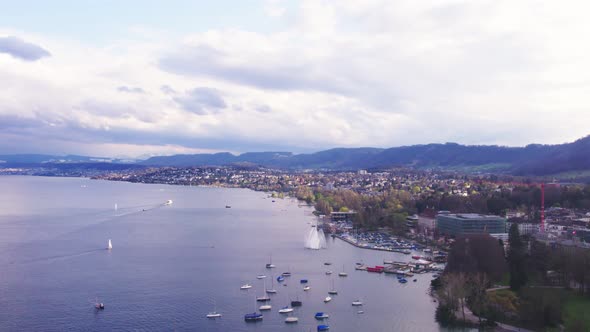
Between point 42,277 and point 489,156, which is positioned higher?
point 489,156

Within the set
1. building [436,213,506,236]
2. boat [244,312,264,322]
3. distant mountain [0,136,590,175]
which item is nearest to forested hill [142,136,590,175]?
distant mountain [0,136,590,175]

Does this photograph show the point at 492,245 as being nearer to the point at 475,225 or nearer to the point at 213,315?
the point at 475,225

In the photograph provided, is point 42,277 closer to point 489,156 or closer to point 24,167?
point 489,156

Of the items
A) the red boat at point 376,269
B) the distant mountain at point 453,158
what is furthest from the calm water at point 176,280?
the distant mountain at point 453,158

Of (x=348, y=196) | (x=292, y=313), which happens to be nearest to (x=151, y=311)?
(x=292, y=313)

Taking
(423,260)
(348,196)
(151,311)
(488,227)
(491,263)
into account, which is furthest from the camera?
(348,196)

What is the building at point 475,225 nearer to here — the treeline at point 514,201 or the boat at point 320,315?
the treeline at point 514,201

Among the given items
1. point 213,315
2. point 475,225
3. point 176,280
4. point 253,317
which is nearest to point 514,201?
point 475,225
